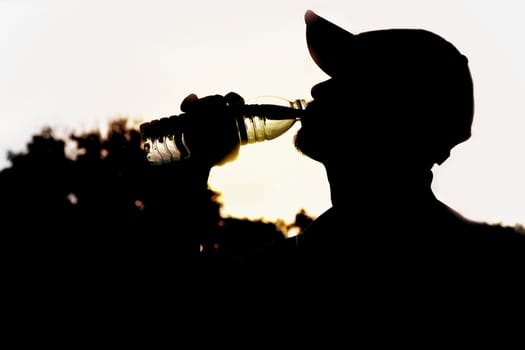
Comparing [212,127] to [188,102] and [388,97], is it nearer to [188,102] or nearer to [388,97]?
[188,102]

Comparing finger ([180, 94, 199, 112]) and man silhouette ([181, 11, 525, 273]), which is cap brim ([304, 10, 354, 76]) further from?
finger ([180, 94, 199, 112])

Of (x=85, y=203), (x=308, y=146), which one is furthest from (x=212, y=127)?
(x=85, y=203)

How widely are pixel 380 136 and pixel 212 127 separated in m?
0.89

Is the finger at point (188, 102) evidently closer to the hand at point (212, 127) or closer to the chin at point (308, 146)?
the hand at point (212, 127)

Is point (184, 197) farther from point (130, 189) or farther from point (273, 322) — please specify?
point (130, 189)

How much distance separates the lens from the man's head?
206cm

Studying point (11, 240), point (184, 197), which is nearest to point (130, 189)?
point (11, 240)

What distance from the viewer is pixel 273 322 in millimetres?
1926

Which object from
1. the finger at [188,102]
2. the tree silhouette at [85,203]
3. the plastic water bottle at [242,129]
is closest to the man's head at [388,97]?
the plastic water bottle at [242,129]

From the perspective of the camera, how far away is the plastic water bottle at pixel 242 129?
7.39 ft

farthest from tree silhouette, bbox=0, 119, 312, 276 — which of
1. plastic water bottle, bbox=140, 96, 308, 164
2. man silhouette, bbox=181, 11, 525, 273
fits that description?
man silhouette, bbox=181, 11, 525, 273

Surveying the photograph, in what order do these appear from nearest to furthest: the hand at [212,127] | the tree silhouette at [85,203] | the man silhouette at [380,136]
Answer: the man silhouette at [380,136] < the hand at [212,127] < the tree silhouette at [85,203]

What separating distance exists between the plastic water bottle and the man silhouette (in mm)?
121

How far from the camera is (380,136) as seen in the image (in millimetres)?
2096
